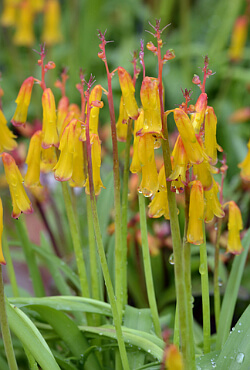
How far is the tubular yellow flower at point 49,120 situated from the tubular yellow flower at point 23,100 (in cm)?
A: 5

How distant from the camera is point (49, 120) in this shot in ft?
4.50

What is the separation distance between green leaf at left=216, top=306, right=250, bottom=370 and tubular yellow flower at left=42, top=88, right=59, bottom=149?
27.5 inches

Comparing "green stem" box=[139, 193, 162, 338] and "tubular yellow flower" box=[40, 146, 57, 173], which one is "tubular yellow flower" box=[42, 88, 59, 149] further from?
"green stem" box=[139, 193, 162, 338]

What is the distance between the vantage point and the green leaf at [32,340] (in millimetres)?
1288

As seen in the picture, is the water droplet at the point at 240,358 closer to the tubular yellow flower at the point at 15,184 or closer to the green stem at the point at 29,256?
the tubular yellow flower at the point at 15,184

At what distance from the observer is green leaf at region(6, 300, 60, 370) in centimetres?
129

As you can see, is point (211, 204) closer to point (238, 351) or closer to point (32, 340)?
point (238, 351)

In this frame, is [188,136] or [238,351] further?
[238,351]

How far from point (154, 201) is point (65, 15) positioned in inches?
191

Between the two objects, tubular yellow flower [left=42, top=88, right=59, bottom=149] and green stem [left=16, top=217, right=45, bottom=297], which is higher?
tubular yellow flower [left=42, top=88, right=59, bottom=149]

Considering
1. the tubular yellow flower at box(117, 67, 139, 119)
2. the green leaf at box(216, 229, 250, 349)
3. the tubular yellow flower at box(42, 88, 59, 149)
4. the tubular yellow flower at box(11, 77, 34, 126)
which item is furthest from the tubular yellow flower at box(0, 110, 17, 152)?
the green leaf at box(216, 229, 250, 349)

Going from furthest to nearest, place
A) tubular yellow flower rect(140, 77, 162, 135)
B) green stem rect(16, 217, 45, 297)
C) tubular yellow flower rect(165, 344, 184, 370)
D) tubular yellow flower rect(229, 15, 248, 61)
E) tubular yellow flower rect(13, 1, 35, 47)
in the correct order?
tubular yellow flower rect(13, 1, 35, 47), tubular yellow flower rect(229, 15, 248, 61), green stem rect(16, 217, 45, 297), tubular yellow flower rect(140, 77, 162, 135), tubular yellow flower rect(165, 344, 184, 370)

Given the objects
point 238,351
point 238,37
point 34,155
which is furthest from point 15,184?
point 238,37

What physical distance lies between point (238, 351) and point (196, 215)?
40cm
